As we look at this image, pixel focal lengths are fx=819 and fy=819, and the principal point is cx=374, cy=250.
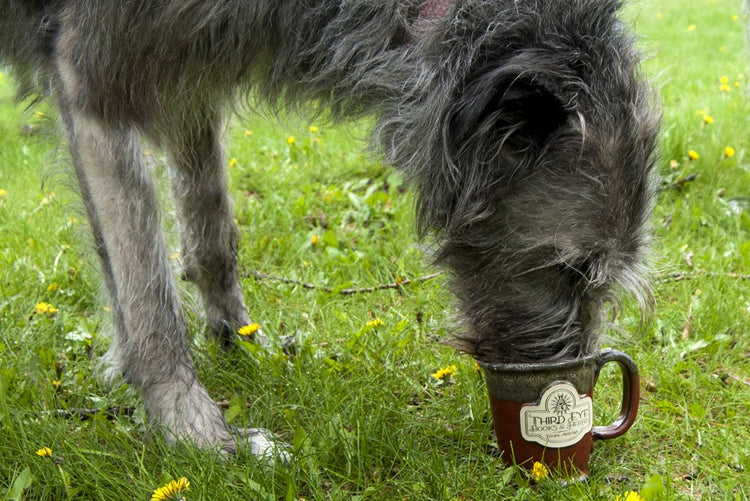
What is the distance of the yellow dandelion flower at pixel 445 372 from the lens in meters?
2.97

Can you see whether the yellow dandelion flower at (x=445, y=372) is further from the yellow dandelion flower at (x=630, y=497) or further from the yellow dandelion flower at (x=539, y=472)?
the yellow dandelion flower at (x=630, y=497)

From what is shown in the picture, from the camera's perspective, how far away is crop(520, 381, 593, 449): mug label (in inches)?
91.4

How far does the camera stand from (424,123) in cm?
231

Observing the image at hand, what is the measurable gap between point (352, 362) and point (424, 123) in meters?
1.21

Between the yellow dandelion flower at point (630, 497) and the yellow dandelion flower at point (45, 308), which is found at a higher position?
the yellow dandelion flower at point (630, 497)

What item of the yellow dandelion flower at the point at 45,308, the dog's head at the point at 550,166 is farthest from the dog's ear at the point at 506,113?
the yellow dandelion flower at the point at 45,308

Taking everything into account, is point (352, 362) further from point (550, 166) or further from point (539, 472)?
point (550, 166)

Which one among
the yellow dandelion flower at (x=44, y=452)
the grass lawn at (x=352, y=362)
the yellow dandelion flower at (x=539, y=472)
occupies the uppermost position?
the yellow dandelion flower at (x=44, y=452)

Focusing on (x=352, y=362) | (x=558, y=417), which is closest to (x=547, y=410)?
(x=558, y=417)

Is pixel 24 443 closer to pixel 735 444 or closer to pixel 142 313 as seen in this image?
pixel 142 313

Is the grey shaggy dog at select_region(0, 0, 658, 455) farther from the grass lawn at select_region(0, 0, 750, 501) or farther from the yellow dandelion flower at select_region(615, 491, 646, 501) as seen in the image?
the yellow dandelion flower at select_region(615, 491, 646, 501)

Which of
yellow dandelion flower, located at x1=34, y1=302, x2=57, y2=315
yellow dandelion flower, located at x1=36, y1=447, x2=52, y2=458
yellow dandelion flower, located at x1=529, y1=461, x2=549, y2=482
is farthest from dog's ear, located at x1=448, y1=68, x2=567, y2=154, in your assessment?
yellow dandelion flower, located at x1=34, y1=302, x2=57, y2=315

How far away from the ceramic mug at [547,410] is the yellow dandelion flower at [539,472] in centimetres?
2

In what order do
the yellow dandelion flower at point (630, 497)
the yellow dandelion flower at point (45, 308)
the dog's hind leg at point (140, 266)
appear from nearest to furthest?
the yellow dandelion flower at point (630, 497) < the dog's hind leg at point (140, 266) < the yellow dandelion flower at point (45, 308)
